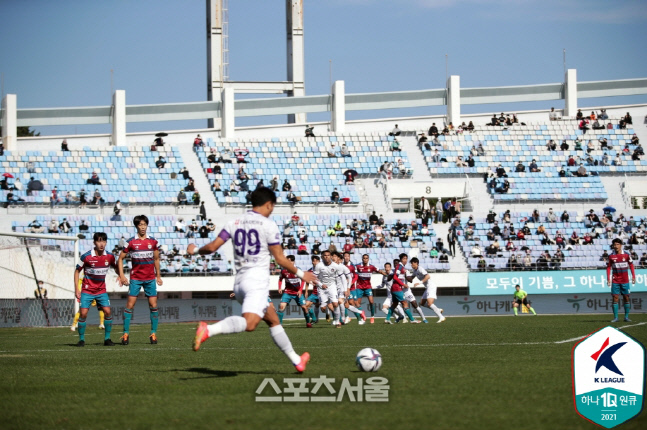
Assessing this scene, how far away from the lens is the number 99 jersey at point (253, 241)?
8.69 m

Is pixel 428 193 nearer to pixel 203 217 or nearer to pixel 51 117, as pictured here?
pixel 203 217

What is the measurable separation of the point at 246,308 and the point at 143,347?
633cm

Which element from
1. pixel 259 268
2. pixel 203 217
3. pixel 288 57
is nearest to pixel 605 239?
pixel 203 217

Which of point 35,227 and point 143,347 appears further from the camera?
point 35,227

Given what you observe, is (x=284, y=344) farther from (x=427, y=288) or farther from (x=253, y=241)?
(x=427, y=288)

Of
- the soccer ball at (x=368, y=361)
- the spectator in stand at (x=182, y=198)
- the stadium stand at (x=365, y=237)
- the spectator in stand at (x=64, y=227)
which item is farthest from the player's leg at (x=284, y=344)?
the spectator in stand at (x=182, y=198)

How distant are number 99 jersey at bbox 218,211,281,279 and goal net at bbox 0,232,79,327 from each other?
17.6 m

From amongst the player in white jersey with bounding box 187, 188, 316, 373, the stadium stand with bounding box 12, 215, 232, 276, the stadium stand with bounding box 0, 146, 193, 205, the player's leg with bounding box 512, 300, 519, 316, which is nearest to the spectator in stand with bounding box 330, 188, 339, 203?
the stadium stand with bounding box 12, 215, 232, 276

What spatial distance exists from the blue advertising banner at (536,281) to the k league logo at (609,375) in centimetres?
3128

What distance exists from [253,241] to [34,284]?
65.6 feet

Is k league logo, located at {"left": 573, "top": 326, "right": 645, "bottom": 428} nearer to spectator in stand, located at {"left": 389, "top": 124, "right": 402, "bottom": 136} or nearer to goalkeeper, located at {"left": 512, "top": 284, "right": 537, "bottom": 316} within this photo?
goalkeeper, located at {"left": 512, "top": 284, "right": 537, "bottom": 316}

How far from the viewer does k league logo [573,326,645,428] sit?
245 inches

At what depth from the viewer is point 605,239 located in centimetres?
4047

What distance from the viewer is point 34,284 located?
2656 centimetres
